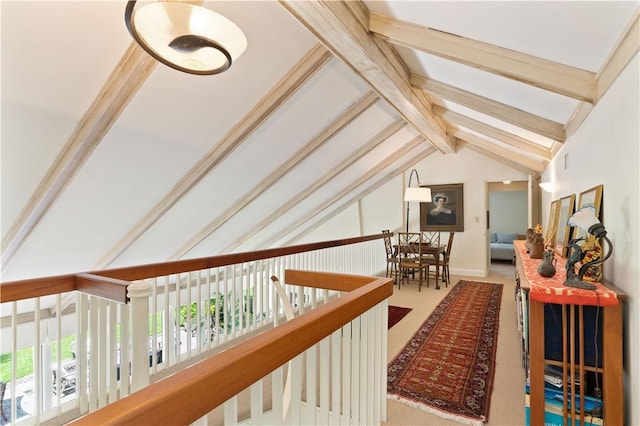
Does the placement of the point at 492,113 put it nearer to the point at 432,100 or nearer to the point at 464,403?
the point at 432,100

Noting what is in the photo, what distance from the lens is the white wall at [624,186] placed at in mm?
1399

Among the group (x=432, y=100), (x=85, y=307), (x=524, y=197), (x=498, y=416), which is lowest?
(x=498, y=416)

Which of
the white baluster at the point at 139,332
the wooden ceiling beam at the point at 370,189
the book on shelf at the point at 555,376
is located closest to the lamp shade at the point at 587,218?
the book on shelf at the point at 555,376

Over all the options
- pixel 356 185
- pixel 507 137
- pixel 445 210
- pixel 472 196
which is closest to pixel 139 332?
pixel 507 137

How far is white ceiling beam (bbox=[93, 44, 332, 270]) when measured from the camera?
2.96m

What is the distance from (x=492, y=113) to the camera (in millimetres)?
3154

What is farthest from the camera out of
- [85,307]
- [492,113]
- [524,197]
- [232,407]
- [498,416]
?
[524,197]

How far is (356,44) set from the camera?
2.27 m

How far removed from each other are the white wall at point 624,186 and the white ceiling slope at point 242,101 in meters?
0.15

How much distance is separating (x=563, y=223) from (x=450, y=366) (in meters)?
1.72

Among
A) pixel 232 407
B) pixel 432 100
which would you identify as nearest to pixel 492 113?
pixel 432 100

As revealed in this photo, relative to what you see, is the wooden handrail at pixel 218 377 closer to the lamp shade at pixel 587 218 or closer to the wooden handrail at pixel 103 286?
the wooden handrail at pixel 103 286

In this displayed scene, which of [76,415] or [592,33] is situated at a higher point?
[592,33]

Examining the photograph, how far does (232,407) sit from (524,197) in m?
10.2
